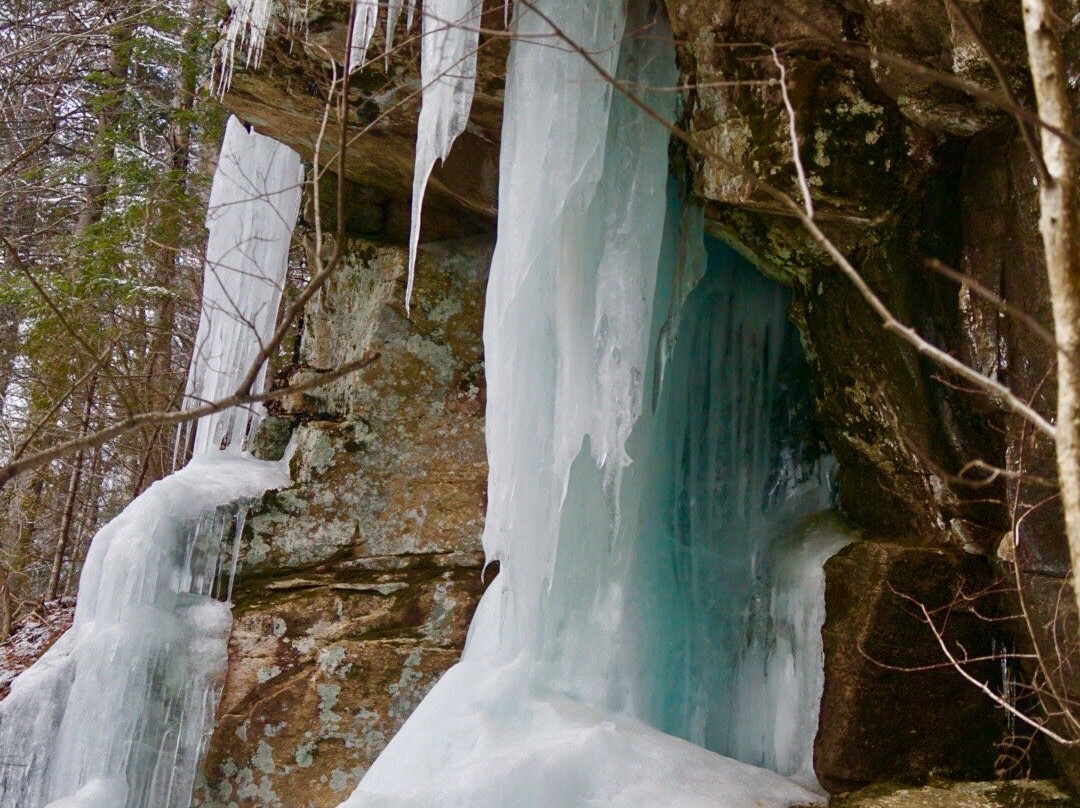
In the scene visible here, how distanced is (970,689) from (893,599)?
1.44 ft

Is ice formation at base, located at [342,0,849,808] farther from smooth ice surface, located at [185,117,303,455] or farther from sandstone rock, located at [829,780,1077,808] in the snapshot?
smooth ice surface, located at [185,117,303,455]

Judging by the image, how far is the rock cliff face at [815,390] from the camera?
11.4 feet

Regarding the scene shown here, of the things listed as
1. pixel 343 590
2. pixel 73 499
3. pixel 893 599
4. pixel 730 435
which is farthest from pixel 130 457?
pixel 893 599

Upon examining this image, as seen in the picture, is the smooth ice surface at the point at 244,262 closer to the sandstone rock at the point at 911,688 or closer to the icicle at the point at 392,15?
the icicle at the point at 392,15

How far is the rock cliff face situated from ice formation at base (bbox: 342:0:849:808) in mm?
252

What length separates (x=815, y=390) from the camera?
4.57 meters

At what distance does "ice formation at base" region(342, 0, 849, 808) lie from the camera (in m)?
3.49

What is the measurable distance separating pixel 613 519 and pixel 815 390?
3.77 feet

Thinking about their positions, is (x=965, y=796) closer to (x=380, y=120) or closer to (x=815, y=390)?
(x=815, y=390)

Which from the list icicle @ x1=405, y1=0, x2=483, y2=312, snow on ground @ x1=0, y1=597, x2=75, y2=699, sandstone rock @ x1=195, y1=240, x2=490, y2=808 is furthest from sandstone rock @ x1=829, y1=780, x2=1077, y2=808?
snow on ground @ x1=0, y1=597, x2=75, y2=699

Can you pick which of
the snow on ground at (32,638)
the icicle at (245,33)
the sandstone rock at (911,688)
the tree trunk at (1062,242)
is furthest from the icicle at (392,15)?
the snow on ground at (32,638)

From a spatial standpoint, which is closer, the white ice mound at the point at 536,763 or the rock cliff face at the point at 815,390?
the white ice mound at the point at 536,763

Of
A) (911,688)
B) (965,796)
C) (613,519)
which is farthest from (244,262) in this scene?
(965,796)

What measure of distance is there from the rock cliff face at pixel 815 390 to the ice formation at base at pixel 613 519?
25 centimetres
